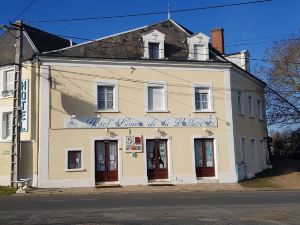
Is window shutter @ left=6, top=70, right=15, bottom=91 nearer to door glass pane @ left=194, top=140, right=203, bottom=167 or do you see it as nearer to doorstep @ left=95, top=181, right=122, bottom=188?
doorstep @ left=95, top=181, right=122, bottom=188

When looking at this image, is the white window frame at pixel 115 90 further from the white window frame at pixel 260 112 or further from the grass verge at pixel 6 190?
the white window frame at pixel 260 112

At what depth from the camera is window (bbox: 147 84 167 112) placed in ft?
84.1

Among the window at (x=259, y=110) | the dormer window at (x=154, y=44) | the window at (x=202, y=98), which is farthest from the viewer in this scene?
the window at (x=259, y=110)

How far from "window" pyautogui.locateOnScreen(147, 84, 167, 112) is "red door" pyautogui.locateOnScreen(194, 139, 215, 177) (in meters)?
3.05

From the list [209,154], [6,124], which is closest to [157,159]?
[209,154]

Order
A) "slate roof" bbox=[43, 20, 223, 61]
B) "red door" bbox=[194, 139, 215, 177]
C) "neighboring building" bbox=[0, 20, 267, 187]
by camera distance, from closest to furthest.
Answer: "neighboring building" bbox=[0, 20, 267, 187]
"slate roof" bbox=[43, 20, 223, 61]
"red door" bbox=[194, 139, 215, 177]

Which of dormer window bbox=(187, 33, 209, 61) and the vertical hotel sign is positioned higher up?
dormer window bbox=(187, 33, 209, 61)

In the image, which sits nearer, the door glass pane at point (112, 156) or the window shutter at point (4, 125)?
the door glass pane at point (112, 156)

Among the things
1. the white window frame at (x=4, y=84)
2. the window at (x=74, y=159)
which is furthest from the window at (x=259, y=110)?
the white window frame at (x=4, y=84)

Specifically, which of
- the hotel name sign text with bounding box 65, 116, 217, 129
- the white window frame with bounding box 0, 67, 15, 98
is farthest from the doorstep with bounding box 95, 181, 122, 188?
the white window frame with bounding box 0, 67, 15, 98

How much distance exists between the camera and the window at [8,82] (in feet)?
81.3

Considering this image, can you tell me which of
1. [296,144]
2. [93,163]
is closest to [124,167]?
[93,163]

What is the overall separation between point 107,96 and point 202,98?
594 cm

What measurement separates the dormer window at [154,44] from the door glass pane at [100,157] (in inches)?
240
